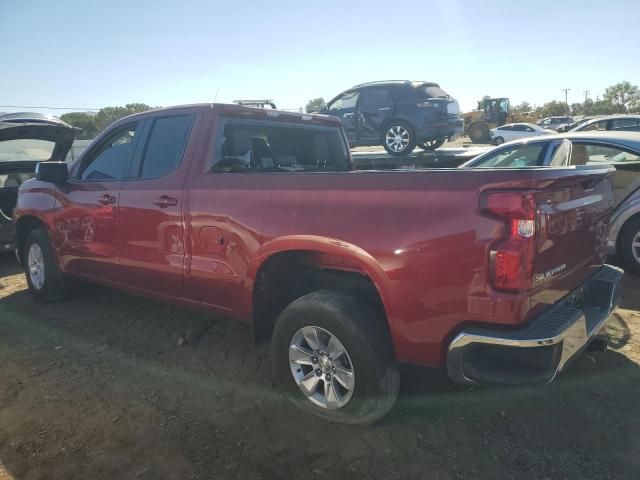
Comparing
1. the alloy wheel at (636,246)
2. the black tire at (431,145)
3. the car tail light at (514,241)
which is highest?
the black tire at (431,145)

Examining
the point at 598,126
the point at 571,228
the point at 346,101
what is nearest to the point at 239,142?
the point at 571,228

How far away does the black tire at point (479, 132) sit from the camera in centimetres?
2712

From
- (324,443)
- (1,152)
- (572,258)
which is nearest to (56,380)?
(324,443)

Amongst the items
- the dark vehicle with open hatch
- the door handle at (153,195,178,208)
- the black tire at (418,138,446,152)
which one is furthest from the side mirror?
the black tire at (418,138,446,152)

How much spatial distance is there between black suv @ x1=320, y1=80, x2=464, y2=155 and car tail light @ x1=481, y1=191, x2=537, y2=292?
27.1 feet

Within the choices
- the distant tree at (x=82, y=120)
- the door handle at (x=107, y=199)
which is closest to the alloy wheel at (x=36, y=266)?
the door handle at (x=107, y=199)

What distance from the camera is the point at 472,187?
2.19m

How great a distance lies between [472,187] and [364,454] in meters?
1.51

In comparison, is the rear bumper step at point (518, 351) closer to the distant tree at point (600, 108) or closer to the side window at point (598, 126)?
the side window at point (598, 126)

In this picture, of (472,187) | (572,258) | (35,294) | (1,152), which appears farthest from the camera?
(1,152)

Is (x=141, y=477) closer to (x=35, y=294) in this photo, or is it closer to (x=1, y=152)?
(x=35, y=294)

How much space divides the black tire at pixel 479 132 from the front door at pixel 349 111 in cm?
1850

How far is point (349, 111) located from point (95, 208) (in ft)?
25.3

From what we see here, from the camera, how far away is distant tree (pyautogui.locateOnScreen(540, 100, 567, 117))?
66675 mm
